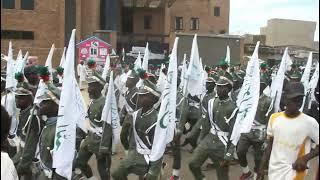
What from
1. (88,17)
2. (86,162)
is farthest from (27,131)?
(88,17)

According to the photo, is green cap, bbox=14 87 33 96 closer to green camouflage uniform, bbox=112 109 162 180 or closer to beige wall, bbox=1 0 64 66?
green camouflage uniform, bbox=112 109 162 180

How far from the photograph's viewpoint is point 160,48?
42562mm

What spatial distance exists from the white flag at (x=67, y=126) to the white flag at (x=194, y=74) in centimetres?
471

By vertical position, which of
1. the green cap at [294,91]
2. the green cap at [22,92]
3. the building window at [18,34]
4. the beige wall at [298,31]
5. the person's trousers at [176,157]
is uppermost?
the building window at [18,34]

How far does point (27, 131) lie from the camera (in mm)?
6449

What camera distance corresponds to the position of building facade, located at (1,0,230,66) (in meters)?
41.7

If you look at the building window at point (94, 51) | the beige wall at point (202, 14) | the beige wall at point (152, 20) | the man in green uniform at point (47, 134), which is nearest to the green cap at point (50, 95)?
the man in green uniform at point (47, 134)

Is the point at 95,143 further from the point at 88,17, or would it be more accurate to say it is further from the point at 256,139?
the point at 88,17

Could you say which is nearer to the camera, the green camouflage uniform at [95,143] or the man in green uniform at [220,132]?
the man in green uniform at [220,132]

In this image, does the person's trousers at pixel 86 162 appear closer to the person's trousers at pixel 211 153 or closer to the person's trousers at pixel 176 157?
the person's trousers at pixel 211 153

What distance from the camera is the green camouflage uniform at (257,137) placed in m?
8.85

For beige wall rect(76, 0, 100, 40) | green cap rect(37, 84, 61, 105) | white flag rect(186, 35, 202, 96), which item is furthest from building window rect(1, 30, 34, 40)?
green cap rect(37, 84, 61, 105)

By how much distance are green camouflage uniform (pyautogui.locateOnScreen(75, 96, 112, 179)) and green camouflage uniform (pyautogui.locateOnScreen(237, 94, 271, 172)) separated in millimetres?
2336

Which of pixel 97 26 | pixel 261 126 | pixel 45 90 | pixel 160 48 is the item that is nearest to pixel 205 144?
pixel 261 126
